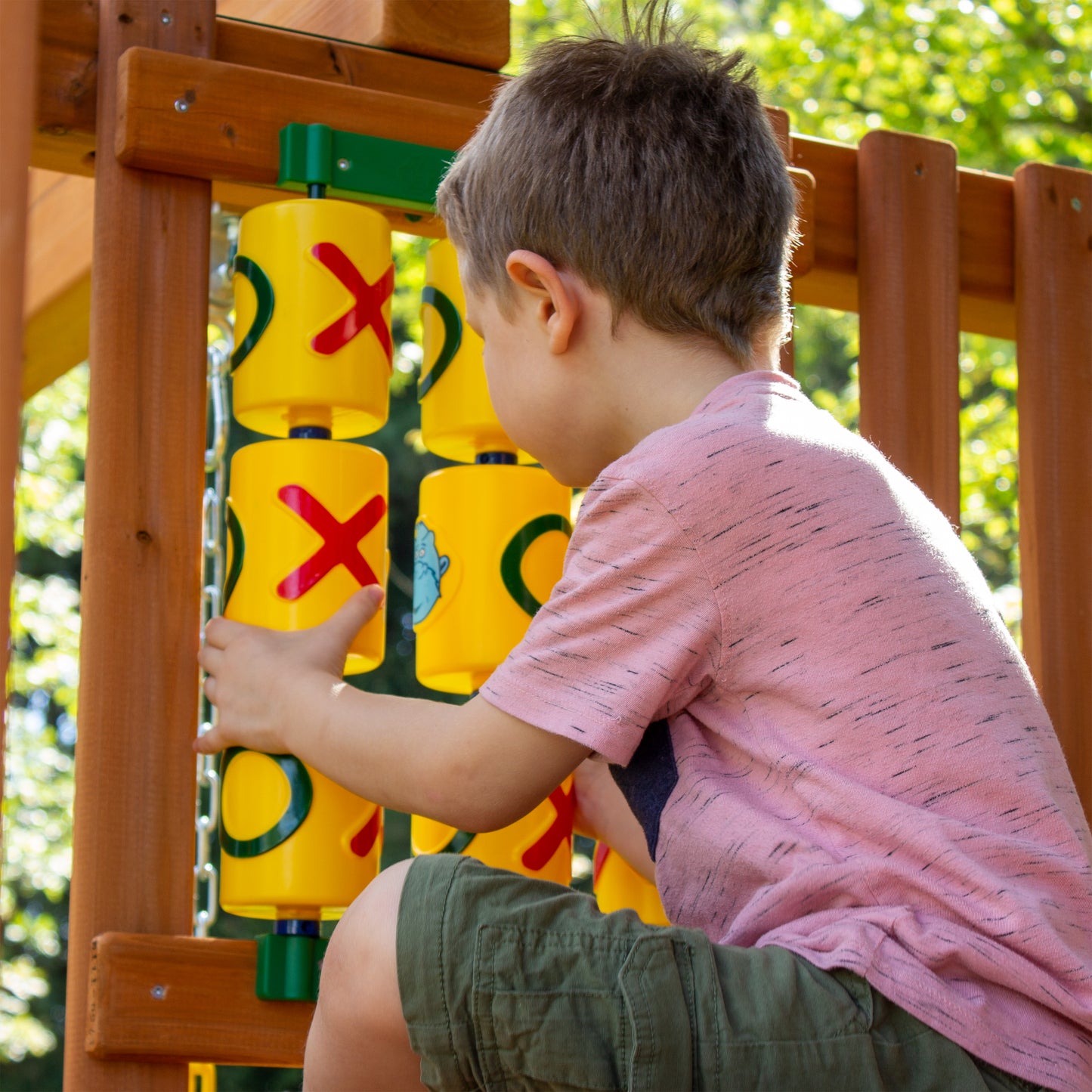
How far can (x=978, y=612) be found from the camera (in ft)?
4.94

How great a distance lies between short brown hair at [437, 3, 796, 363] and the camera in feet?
5.59

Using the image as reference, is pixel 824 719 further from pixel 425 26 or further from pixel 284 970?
pixel 425 26

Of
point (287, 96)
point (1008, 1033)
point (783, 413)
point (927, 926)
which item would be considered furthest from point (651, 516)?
point (287, 96)

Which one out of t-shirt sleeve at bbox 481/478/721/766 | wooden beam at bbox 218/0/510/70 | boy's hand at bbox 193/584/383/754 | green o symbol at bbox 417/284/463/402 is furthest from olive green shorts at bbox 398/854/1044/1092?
wooden beam at bbox 218/0/510/70

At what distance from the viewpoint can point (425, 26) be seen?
2.30 meters

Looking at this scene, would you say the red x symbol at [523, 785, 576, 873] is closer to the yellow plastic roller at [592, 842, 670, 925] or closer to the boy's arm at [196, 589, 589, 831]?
the yellow plastic roller at [592, 842, 670, 925]

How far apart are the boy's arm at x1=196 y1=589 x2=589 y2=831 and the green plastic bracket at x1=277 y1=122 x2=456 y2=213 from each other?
557 mm

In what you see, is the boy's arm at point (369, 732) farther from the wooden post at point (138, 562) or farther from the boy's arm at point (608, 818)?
the boy's arm at point (608, 818)

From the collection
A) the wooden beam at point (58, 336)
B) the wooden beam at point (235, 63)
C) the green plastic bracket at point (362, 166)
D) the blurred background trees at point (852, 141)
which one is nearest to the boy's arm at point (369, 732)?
the green plastic bracket at point (362, 166)

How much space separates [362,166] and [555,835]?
0.90 metres

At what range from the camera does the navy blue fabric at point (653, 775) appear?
60.9 inches

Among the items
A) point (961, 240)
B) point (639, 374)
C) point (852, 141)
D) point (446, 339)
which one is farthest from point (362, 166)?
point (852, 141)

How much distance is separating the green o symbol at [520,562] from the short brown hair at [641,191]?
393mm

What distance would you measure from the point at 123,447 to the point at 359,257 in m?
0.38
